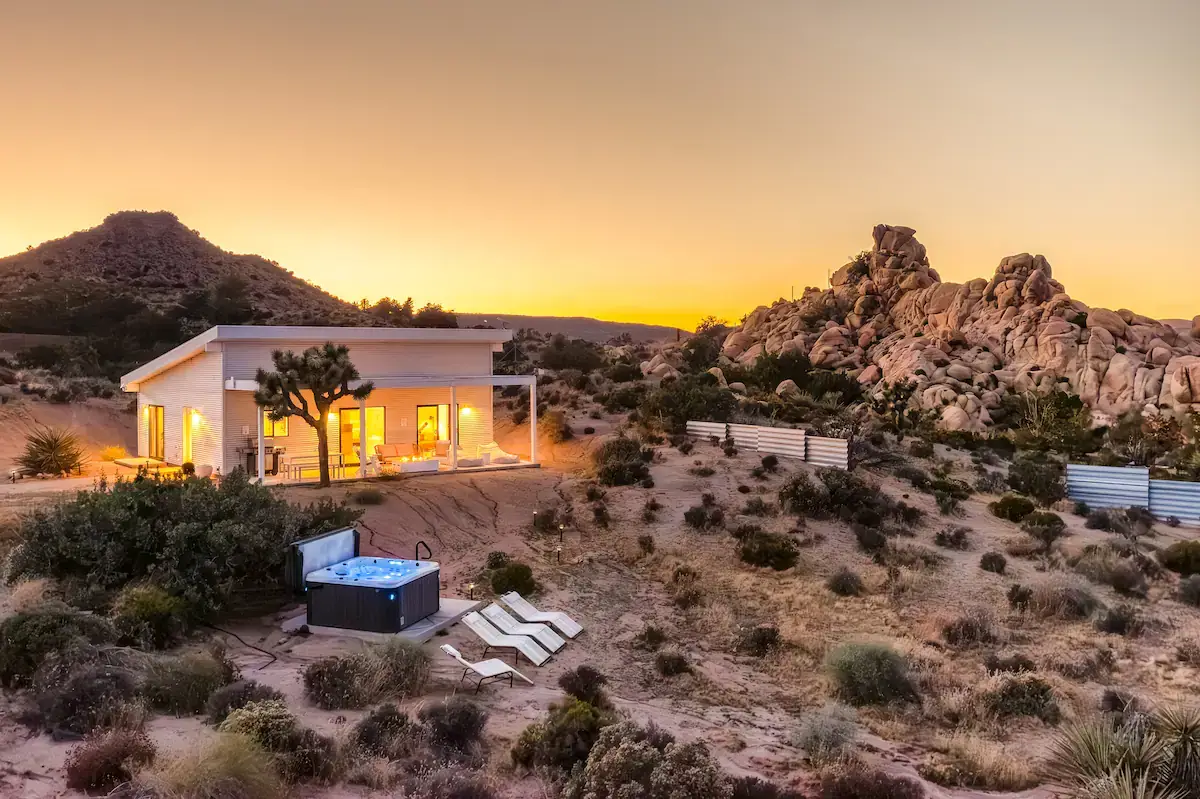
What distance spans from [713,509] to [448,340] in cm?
1097

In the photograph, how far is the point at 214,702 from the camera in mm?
7344

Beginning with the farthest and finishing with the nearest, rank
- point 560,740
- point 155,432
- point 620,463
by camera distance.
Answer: point 155,432 < point 620,463 < point 560,740

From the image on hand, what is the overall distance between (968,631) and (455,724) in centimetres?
865

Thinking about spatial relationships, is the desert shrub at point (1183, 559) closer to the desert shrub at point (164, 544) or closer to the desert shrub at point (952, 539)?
the desert shrub at point (952, 539)

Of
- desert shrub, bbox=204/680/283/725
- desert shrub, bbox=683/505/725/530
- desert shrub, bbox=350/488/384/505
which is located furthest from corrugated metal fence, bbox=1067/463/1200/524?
desert shrub, bbox=204/680/283/725

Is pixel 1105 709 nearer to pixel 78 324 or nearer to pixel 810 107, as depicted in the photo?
pixel 810 107

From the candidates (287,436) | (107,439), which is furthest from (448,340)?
(107,439)

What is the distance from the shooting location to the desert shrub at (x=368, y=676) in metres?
8.02

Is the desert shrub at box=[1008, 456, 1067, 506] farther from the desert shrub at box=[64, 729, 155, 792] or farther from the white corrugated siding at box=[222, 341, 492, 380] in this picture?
the desert shrub at box=[64, 729, 155, 792]

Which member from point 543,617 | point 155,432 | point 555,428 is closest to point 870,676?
point 543,617

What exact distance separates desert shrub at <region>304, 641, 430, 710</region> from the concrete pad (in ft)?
2.66

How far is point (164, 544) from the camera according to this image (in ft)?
37.5

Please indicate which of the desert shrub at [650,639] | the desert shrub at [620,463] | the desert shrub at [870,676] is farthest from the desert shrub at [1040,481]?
the desert shrub at [650,639]

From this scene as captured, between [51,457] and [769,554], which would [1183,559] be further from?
[51,457]
